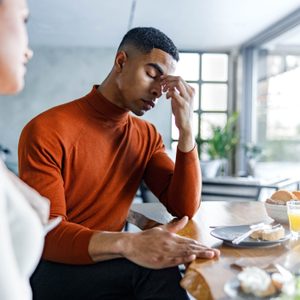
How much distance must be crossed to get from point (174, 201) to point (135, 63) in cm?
45

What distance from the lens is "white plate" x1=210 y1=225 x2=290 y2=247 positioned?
110 centimetres

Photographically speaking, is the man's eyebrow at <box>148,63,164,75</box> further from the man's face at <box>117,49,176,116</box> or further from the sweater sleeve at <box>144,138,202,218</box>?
the sweater sleeve at <box>144,138,202,218</box>

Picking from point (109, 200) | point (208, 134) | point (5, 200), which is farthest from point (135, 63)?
point (208, 134)

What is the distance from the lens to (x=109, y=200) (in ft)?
4.86

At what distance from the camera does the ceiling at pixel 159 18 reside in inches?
181

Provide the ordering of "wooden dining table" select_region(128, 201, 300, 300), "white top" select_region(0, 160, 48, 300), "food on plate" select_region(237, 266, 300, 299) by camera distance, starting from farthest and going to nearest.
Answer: "wooden dining table" select_region(128, 201, 300, 300) < "food on plate" select_region(237, 266, 300, 299) < "white top" select_region(0, 160, 48, 300)

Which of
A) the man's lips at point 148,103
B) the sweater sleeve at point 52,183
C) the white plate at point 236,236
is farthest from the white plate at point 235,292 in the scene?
the man's lips at point 148,103

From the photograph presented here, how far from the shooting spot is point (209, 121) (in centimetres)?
715

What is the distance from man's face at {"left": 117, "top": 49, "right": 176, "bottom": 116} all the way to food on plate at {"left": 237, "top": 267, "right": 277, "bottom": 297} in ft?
2.74

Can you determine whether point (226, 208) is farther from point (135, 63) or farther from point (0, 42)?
point (0, 42)

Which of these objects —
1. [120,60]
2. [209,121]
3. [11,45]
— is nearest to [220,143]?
[209,121]

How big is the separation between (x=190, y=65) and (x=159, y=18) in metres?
2.05

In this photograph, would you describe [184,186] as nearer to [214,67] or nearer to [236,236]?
[236,236]

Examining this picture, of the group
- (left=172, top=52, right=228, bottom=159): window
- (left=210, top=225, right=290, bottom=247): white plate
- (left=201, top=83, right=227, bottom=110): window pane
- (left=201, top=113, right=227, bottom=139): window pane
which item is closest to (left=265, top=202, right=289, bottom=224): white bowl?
(left=210, top=225, right=290, bottom=247): white plate
